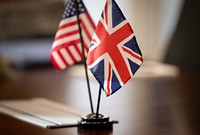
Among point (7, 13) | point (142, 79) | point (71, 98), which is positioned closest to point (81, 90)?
point (71, 98)

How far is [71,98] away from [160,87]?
1.27 feet

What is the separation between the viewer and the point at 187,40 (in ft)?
9.66

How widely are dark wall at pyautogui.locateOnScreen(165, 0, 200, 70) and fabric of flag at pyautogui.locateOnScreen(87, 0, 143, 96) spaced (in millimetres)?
1694

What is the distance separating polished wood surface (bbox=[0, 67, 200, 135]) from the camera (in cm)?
120

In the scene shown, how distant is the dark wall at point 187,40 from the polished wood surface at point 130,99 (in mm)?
210

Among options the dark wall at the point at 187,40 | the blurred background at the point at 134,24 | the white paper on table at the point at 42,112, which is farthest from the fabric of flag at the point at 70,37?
the dark wall at the point at 187,40

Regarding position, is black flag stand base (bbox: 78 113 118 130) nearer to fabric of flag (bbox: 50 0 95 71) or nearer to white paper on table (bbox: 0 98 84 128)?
white paper on table (bbox: 0 98 84 128)

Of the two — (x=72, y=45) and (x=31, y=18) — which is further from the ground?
(x=31, y=18)

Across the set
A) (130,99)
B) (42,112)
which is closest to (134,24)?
(130,99)

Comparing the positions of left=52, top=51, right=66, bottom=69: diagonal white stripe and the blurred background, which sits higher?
the blurred background

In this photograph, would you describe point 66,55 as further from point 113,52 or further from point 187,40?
point 187,40

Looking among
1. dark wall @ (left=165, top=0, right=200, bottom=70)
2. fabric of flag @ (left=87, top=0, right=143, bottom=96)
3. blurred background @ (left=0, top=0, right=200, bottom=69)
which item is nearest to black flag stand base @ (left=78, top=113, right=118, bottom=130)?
fabric of flag @ (left=87, top=0, right=143, bottom=96)

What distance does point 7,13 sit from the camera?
3.74 meters

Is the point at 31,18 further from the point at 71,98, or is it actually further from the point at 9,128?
the point at 9,128
